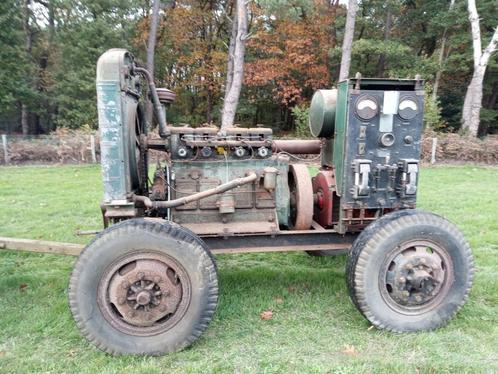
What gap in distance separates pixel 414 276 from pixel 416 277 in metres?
0.02

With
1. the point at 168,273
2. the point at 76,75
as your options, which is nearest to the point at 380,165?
the point at 168,273

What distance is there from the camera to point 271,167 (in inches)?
147

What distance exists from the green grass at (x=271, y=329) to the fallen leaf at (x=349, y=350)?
0.09 feet

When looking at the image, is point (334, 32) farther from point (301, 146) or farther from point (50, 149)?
point (301, 146)

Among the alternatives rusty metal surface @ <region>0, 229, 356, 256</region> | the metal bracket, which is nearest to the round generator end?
the metal bracket

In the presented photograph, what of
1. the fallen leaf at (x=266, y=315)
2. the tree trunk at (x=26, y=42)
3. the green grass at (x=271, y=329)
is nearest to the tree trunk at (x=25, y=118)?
the tree trunk at (x=26, y=42)

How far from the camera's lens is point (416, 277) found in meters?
3.23

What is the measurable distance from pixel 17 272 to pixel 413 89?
15.1 ft

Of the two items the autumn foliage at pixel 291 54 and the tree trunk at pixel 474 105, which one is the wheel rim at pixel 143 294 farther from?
the autumn foliage at pixel 291 54

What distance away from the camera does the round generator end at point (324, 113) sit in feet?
12.3

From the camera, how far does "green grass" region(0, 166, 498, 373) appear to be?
293 centimetres

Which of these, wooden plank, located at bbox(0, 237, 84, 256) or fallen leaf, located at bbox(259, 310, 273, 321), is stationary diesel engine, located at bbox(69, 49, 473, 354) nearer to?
wooden plank, located at bbox(0, 237, 84, 256)

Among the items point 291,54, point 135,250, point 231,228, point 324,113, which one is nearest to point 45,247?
point 135,250

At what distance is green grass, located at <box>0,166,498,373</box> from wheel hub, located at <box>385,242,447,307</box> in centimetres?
30
